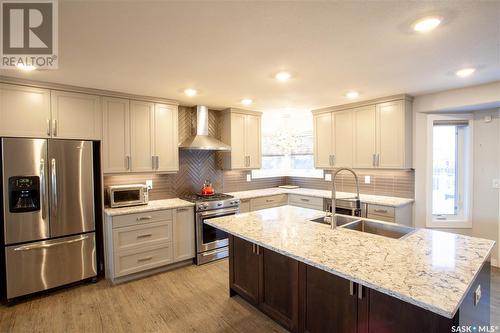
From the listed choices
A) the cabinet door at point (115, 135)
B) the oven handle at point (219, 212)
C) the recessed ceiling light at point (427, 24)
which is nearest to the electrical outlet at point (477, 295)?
Result: the recessed ceiling light at point (427, 24)

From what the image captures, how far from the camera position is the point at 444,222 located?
376cm

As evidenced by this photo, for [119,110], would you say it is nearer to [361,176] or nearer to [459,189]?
[361,176]

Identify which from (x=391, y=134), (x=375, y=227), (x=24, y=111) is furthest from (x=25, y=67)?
(x=391, y=134)

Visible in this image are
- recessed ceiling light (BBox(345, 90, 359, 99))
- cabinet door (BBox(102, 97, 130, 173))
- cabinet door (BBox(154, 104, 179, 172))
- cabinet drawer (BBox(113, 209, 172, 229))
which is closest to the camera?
cabinet drawer (BBox(113, 209, 172, 229))

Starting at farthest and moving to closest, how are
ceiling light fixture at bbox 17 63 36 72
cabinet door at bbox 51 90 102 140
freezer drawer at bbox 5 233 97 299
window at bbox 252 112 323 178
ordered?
window at bbox 252 112 323 178
cabinet door at bbox 51 90 102 140
freezer drawer at bbox 5 233 97 299
ceiling light fixture at bbox 17 63 36 72

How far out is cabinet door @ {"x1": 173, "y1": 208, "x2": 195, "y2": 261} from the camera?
3.62m

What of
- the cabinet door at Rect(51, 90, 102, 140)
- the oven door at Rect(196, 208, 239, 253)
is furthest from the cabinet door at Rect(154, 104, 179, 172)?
the oven door at Rect(196, 208, 239, 253)

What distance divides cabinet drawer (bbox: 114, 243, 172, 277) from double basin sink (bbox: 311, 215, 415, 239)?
6.86 feet

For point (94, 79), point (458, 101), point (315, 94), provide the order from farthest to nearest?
point (315, 94) < point (458, 101) < point (94, 79)

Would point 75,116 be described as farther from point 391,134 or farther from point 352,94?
point 391,134

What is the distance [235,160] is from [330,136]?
66.7 inches

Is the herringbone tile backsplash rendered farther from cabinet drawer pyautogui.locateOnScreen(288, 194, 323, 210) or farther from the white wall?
cabinet drawer pyautogui.locateOnScreen(288, 194, 323, 210)

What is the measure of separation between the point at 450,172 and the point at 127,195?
15.1 ft

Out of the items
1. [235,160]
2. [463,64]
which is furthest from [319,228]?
[235,160]
